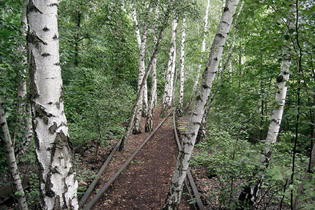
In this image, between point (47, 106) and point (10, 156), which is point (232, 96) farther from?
point (10, 156)

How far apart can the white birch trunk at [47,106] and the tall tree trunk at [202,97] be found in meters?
2.22

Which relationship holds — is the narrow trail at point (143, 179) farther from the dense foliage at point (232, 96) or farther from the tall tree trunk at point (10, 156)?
the tall tree trunk at point (10, 156)

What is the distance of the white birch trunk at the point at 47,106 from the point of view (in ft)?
5.56

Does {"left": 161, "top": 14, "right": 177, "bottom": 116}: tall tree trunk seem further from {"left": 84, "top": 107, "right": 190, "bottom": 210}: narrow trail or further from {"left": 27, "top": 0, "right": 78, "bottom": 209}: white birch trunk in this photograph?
{"left": 27, "top": 0, "right": 78, "bottom": 209}: white birch trunk

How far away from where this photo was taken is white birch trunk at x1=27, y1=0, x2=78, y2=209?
66.7 inches

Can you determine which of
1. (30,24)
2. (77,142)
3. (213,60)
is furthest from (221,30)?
(77,142)

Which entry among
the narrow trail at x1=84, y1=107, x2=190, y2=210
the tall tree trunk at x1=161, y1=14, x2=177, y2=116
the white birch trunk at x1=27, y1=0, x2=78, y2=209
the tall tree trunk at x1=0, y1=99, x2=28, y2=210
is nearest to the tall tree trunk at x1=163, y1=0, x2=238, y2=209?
the narrow trail at x1=84, y1=107, x2=190, y2=210

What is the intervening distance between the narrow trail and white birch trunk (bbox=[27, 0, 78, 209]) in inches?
115

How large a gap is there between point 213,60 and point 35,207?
4438mm

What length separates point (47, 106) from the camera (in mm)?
1747

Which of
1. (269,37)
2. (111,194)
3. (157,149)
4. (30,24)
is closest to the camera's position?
(30,24)

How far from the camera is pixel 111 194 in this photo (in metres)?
4.82

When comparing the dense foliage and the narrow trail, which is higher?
the dense foliage

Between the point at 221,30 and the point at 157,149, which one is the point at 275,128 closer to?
the point at 221,30
